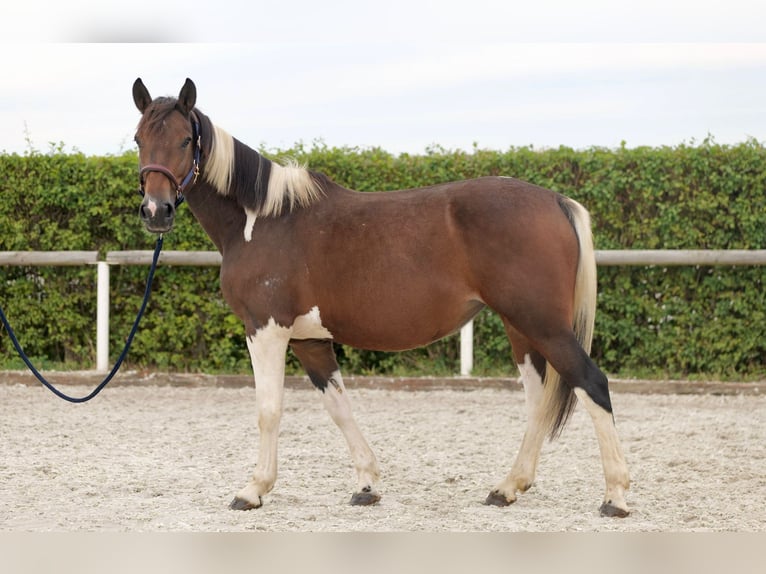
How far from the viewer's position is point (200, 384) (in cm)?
898

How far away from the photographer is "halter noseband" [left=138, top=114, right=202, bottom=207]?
4512mm

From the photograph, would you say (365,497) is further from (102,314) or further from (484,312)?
(102,314)

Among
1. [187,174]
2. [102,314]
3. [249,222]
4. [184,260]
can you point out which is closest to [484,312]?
[184,260]

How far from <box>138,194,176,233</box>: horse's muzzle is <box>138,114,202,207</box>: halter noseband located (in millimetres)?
77

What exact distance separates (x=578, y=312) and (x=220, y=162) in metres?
2.02

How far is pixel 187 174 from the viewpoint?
4.70m

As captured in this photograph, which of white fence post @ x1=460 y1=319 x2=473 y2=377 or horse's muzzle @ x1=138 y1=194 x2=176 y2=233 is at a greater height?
horse's muzzle @ x1=138 y1=194 x2=176 y2=233

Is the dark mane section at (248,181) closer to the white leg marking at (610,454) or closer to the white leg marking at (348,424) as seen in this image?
the white leg marking at (348,424)

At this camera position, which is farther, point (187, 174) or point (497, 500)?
point (497, 500)

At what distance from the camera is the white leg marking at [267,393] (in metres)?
4.74

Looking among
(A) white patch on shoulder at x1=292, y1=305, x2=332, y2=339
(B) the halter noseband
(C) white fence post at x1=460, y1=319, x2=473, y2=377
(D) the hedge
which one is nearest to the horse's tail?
(A) white patch on shoulder at x1=292, y1=305, x2=332, y2=339

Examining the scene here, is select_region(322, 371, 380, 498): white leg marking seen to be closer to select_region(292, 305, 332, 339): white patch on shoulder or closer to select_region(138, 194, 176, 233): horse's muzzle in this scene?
select_region(292, 305, 332, 339): white patch on shoulder

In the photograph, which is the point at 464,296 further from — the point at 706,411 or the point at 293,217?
the point at 706,411

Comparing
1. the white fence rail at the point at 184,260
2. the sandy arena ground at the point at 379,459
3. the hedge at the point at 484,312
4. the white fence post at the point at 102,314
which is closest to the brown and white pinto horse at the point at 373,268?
the sandy arena ground at the point at 379,459
